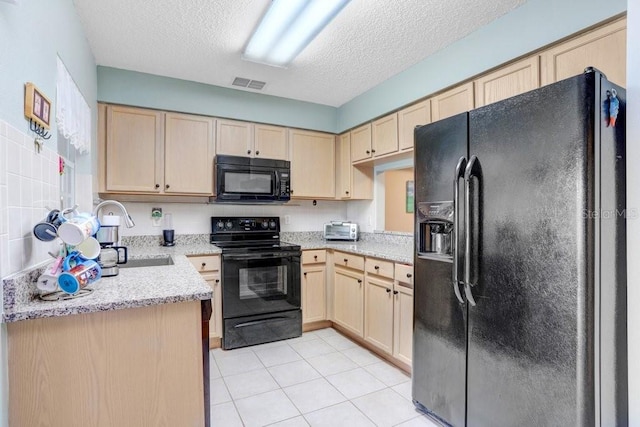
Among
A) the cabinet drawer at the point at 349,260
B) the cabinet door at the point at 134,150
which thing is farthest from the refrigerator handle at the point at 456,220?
the cabinet door at the point at 134,150

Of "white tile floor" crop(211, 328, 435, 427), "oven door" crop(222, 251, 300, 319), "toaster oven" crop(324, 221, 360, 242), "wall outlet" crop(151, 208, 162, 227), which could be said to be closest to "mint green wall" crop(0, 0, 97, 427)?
"white tile floor" crop(211, 328, 435, 427)

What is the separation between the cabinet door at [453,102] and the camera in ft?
7.31

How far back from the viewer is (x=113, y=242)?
1.85m

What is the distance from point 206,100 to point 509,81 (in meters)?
2.50

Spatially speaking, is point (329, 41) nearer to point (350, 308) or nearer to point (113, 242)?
point (113, 242)

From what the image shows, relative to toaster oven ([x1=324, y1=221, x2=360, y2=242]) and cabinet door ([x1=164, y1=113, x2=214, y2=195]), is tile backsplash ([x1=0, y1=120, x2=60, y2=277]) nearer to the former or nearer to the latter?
cabinet door ([x1=164, y1=113, x2=214, y2=195])

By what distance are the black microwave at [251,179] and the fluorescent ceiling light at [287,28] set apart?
967mm

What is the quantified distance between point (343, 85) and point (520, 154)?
209cm

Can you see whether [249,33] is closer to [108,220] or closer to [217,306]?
[108,220]

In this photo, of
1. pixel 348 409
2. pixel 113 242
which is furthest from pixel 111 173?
pixel 348 409

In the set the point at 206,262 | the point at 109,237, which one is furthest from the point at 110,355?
the point at 206,262

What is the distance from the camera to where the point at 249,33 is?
7.31 ft

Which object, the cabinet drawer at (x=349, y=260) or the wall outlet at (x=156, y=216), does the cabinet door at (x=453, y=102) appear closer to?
the cabinet drawer at (x=349, y=260)

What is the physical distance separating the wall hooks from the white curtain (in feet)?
0.71
